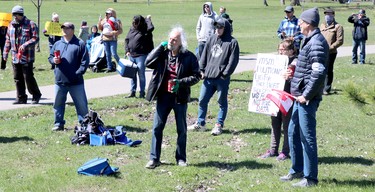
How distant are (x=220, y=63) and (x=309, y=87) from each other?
347 cm

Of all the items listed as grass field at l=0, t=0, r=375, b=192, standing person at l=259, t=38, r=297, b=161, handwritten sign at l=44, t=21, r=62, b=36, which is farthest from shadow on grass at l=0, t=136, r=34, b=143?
handwritten sign at l=44, t=21, r=62, b=36

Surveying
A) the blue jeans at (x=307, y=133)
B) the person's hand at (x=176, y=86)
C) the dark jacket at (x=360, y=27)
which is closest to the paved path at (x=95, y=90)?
the dark jacket at (x=360, y=27)

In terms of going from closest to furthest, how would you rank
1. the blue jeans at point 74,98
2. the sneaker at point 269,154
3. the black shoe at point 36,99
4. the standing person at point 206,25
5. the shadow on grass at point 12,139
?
1. the sneaker at point 269,154
2. the shadow on grass at point 12,139
3. the blue jeans at point 74,98
4. the black shoe at point 36,99
5. the standing person at point 206,25

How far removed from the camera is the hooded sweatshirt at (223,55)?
35.5 feet

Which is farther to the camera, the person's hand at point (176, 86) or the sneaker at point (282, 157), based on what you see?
the sneaker at point (282, 157)

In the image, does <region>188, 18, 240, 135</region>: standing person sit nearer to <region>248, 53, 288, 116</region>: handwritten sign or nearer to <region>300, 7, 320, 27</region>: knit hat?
<region>248, 53, 288, 116</region>: handwritten sign

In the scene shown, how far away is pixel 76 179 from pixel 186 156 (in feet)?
6.27

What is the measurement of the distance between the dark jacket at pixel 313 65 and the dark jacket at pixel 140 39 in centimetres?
697

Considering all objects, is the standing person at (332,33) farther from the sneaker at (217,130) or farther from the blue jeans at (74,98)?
the blue jeans at (74,98)

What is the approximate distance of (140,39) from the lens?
14.3 meters

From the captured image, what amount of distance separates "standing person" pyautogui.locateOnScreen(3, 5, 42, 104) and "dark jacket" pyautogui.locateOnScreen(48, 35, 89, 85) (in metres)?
2.46

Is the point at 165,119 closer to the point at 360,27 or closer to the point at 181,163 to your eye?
the point at 181,163

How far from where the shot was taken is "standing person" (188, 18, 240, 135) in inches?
426

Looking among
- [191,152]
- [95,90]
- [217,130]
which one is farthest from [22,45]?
[191,152]
